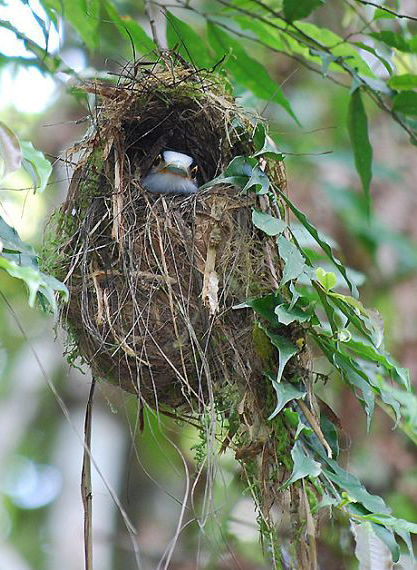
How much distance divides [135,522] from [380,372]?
10.0 ft

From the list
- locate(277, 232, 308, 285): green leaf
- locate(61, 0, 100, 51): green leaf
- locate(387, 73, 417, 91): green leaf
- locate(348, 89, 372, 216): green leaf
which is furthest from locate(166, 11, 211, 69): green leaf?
locate(277, 232, 308, 285): green leaf

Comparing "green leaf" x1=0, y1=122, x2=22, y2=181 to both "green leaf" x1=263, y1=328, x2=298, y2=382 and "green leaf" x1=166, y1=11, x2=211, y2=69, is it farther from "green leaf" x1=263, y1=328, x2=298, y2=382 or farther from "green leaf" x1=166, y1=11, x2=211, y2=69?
"green leaf" x1=166, y1=11, x2=211, y2=69

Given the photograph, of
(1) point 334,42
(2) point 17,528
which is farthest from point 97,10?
(2) point 17,528

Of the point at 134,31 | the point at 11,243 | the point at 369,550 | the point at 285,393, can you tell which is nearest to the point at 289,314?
the point at 285,393

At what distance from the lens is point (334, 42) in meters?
3.12

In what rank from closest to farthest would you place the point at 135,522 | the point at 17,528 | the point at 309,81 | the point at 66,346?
the point at 66,346
the point at 135,522
the point at 17,528
the point at 309,81

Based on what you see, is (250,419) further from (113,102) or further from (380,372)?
(113,102)

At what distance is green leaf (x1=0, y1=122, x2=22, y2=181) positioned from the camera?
186 cm

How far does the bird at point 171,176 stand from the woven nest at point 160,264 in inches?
10.9

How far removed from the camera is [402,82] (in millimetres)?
3029

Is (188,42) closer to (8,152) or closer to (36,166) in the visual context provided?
(36,166)

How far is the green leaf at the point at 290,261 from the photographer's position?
2.17 meters

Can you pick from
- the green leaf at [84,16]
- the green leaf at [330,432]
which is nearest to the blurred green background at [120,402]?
the green leaf at [84,16]

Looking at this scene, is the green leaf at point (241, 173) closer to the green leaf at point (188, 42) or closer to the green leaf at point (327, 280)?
the green leaf at point (327, 280)
